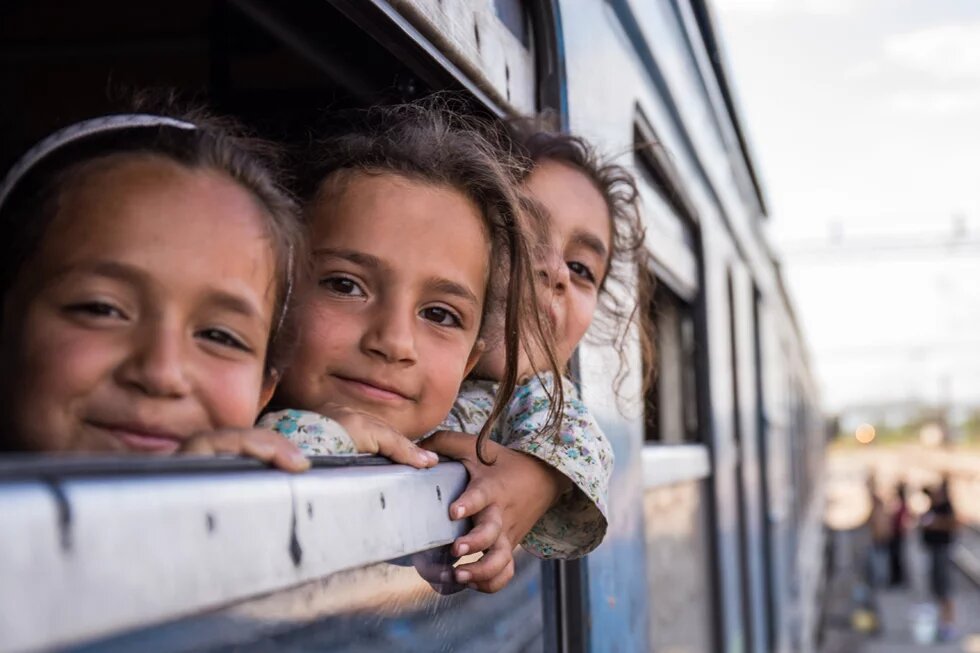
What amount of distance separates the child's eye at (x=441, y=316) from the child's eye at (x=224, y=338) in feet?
1.05

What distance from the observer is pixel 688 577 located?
10.8ft

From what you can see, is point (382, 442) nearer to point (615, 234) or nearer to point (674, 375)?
point (615, 234)

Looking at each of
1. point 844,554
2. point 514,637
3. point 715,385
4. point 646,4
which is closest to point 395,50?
point 514,637

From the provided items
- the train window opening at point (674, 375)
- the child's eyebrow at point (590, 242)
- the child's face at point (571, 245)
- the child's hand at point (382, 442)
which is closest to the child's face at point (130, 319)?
the child's hand at point (382, 442)

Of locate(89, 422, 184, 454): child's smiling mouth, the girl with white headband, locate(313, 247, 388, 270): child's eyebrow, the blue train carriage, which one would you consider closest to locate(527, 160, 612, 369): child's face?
the blue train carriage

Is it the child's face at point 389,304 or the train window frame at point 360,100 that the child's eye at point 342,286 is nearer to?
the child's face at point 389,304

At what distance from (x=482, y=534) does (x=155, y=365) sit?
39cm

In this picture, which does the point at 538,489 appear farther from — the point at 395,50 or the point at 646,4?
the point at 646,4

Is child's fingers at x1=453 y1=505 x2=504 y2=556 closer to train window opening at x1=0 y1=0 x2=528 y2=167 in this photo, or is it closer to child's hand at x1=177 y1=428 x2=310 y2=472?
child's hand at x1=177 y1=428 x2=310 y2=472

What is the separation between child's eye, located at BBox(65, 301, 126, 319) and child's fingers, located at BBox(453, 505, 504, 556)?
383mm

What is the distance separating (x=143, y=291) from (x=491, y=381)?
0.75 meters

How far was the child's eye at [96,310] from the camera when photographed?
2.66 ft

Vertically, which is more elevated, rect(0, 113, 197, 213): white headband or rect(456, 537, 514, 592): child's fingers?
rect(0, 113, 197, 213): white headband

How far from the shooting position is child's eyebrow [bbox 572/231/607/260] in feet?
5.34
